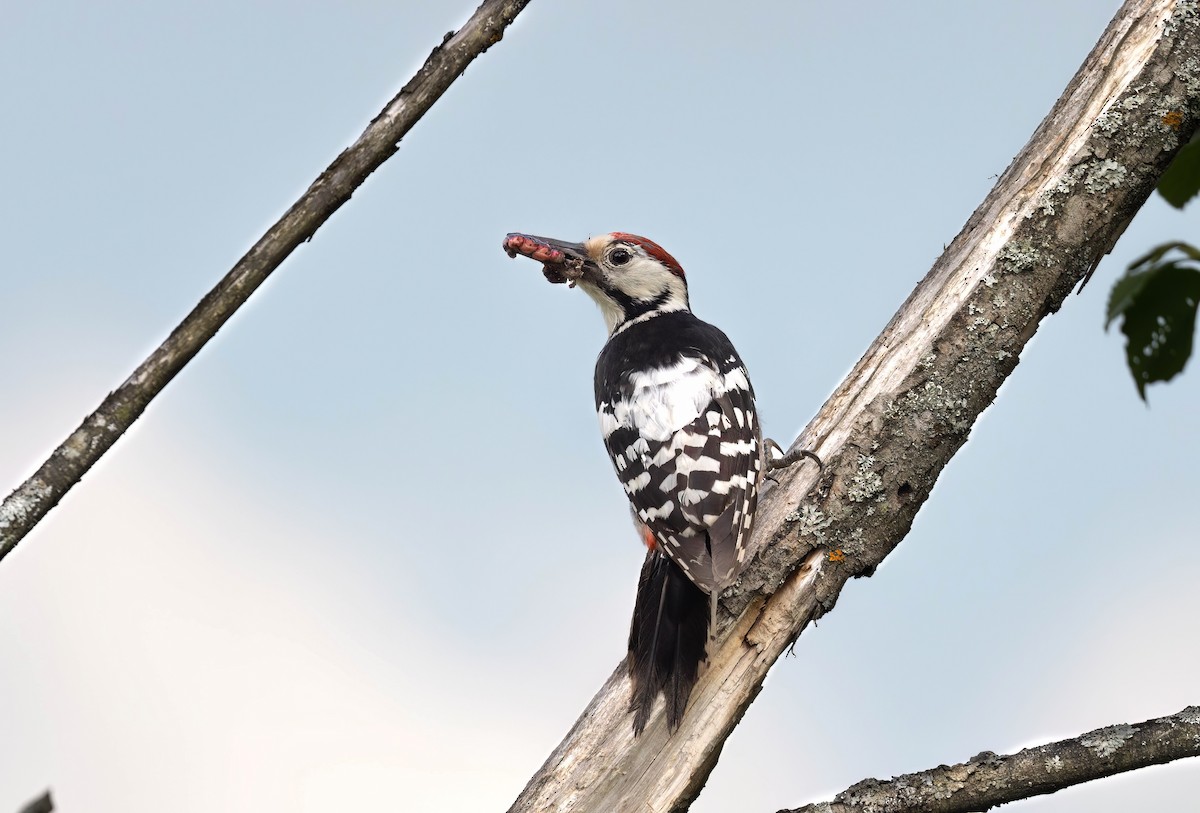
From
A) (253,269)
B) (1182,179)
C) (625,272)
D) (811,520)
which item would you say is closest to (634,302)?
(625,272)

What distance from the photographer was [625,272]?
4883 mm

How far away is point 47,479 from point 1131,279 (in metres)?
2.32

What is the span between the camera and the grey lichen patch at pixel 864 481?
3492mm

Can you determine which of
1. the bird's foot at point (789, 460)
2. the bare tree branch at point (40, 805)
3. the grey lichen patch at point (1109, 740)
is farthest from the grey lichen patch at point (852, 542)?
the bare tree branch at point (40, 805)

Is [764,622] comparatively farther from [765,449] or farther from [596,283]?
[596,283]

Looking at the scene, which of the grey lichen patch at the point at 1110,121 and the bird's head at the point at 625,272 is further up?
the grey lichen patch at the point at 1110,121

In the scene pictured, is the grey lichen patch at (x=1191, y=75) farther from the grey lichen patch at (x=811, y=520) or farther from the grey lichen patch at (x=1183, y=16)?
the grey lichen patch at (x=811, y=520)

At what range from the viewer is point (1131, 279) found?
9.20 feet

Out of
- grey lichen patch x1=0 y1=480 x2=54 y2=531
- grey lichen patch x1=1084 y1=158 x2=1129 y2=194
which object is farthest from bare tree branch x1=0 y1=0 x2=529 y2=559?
grey lichen patch x1=1084 y1=158 x2=1129 y2=194

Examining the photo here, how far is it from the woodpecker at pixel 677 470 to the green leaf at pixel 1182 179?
4.33ft

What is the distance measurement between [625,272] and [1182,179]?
229 cm

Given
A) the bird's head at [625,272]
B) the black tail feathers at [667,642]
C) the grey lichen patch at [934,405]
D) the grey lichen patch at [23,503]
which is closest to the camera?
the grey lichen patch at [23,503]

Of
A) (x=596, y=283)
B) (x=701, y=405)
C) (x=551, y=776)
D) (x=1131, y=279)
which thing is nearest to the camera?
(x=1131, y=279)

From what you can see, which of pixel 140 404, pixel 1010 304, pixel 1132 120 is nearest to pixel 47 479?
pixel 140 404
